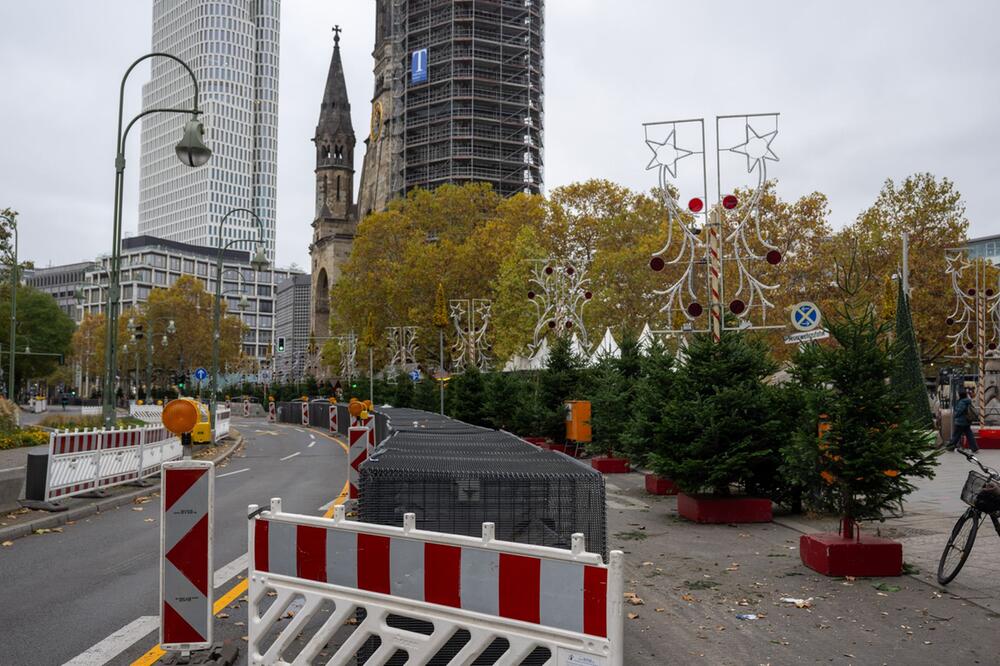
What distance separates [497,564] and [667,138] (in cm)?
1641

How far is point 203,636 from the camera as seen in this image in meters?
5.52

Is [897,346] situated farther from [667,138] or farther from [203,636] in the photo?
[667,138]

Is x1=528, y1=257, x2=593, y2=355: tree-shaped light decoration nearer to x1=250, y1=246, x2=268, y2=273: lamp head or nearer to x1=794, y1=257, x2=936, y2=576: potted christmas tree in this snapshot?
x1=250, y1=246, x2=268, y2=273: lamp head

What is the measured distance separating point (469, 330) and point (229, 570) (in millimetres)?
48288

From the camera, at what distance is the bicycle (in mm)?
7680

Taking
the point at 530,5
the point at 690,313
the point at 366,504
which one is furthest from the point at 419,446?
the point at 530,5

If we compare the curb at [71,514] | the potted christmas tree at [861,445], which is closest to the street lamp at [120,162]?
the curb at [71,514]

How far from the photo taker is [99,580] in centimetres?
837

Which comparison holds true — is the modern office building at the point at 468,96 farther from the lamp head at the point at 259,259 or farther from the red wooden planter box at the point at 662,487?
the red wooden planter box at the point at 662,487

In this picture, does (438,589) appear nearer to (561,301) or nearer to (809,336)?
(809,336)

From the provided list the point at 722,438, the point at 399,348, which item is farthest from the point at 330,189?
the point at 722,438

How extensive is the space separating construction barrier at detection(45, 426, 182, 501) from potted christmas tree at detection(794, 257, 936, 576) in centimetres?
1024

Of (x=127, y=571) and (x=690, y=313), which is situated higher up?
(x=690, y=313)

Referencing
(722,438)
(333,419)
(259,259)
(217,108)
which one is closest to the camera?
(722,438)
